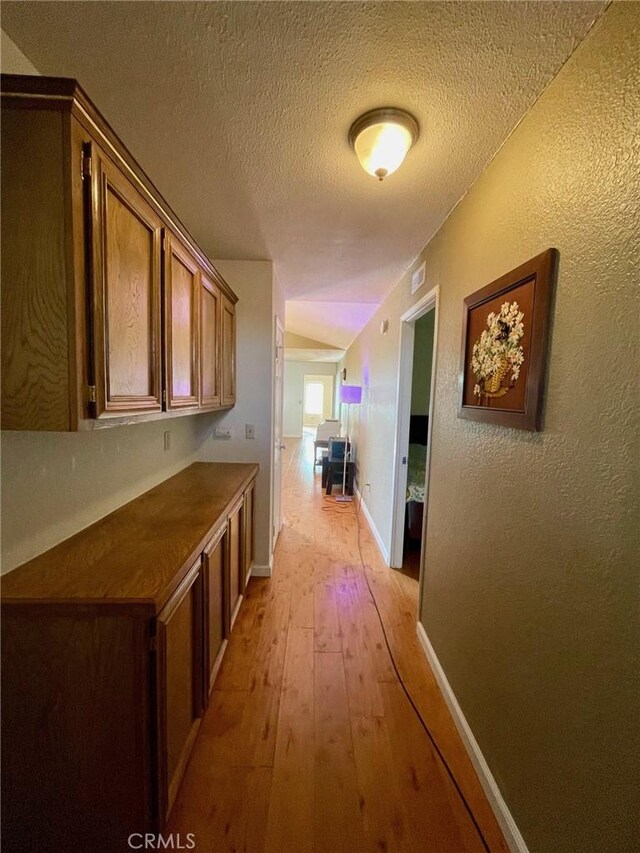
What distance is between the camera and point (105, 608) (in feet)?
3.08

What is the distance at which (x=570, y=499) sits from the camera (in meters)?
0.94

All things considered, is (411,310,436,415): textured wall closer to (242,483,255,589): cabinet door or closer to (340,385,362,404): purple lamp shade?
(340,385,362,404): purple lamp shade

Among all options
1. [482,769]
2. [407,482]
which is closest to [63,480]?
[482,769]

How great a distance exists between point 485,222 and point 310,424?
1182 centimetres

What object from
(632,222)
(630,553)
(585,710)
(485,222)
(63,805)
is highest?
(485,222)

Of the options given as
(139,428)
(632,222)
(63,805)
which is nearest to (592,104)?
(632,222)

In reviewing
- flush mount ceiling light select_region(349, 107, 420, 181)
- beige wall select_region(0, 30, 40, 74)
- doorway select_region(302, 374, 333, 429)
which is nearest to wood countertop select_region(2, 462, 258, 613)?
beige wall select_region(0, 30, 40, 74)

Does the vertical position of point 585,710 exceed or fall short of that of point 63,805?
it exceeds it

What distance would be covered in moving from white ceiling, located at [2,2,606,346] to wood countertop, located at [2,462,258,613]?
5.21 ft

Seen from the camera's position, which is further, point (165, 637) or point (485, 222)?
point (485, 222)

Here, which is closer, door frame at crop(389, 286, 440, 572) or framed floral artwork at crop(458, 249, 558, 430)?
framed floral artwork at crop(458, 249, 558, 430)

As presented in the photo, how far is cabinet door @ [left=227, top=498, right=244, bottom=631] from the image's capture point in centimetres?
188

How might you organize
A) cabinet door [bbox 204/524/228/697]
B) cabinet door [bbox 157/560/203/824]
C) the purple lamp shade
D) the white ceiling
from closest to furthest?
the white ceiling → cabinet door [bbox 157/560/203/824] → cabinet door [bbox 204/524/228/697] → the purple lamp shade

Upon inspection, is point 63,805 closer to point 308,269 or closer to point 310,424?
point 308,269
